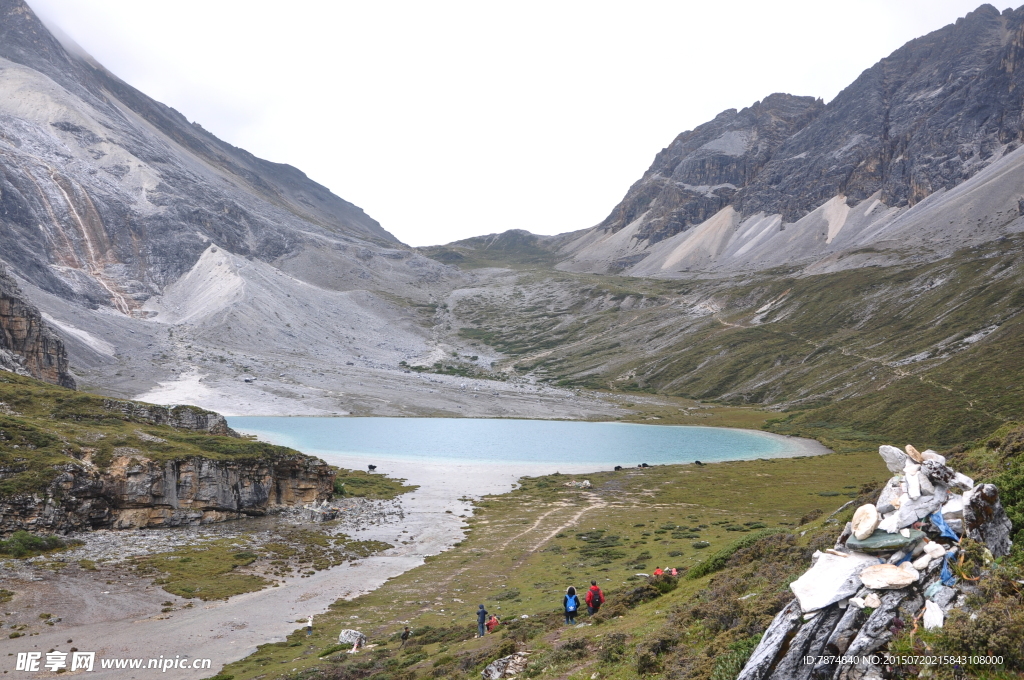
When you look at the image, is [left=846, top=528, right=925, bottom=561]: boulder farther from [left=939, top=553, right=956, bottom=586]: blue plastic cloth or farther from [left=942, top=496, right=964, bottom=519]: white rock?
[left=942, top=496, right=964, bottom=519]: white rock

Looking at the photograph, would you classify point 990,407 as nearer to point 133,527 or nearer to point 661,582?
point 661,582

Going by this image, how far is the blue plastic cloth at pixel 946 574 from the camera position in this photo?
33.7 feet

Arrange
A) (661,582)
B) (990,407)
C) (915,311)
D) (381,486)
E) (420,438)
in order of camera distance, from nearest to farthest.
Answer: (661,582) < (381,486) < (990,407) < (420,438) < (915,311)

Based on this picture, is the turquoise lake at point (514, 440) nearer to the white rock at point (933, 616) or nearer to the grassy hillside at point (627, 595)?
the grassy hillside at point (627, 595)

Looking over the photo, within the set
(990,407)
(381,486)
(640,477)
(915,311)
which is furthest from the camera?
(915,311)

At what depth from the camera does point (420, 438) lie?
4801 inches

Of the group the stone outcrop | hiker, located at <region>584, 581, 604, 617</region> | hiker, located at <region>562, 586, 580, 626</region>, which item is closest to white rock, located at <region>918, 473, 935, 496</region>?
hiker, located at <region>584, 581, 604, 617</region>

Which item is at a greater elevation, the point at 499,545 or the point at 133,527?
the point at 133,527

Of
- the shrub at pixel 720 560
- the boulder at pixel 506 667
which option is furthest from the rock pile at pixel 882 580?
the shrub at pixel 720 560

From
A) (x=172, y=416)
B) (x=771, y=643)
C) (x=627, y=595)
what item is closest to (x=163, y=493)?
(x=172, y=416)

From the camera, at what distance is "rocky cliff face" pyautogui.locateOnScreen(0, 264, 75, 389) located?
76250 mm

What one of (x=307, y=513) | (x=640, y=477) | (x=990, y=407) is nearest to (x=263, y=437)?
(x=307, y=513)

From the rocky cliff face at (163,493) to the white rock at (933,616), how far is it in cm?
5072

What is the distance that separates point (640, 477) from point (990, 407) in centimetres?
6094
